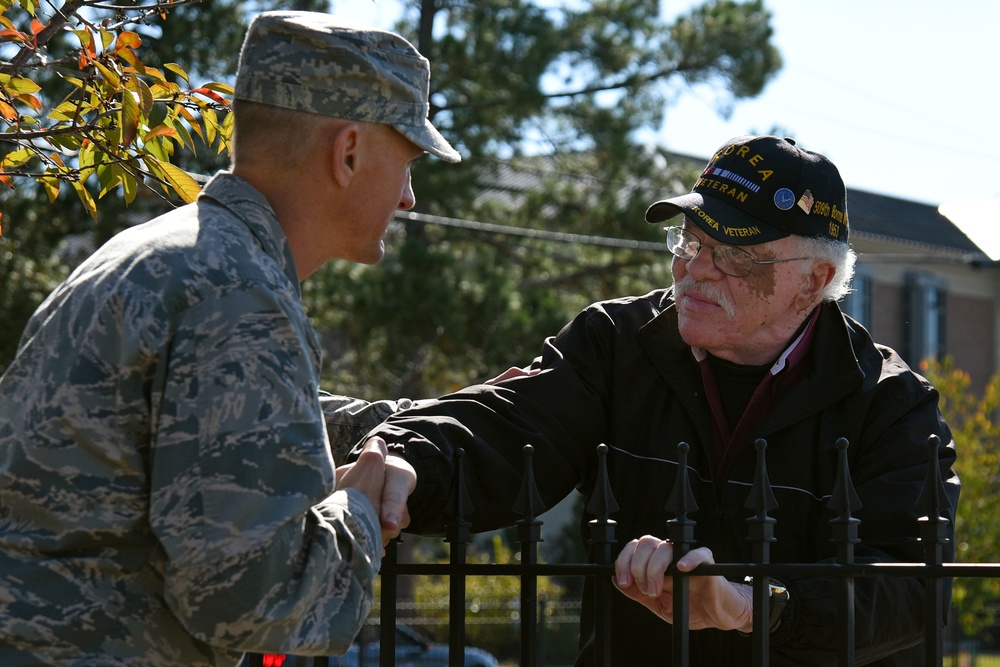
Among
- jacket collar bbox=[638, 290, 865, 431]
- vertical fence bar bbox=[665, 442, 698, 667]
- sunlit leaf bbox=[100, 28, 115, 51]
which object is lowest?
vertical fence bar bbox=[665, 442, 698, 667]

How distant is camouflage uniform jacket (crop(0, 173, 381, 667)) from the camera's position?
1.67 metres

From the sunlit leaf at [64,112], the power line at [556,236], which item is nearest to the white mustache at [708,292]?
the sunlit leaf at [64,112]

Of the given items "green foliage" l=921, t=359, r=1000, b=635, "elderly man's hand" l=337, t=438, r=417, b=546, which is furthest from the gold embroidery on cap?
"green foliage" l=921, t=359, r=1000, b=635

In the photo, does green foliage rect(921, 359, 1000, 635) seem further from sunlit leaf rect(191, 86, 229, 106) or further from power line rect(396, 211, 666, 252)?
sunlit leaf rect(191, 86, 229, 106)

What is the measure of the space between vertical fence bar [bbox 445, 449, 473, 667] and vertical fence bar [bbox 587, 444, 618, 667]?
277 mm

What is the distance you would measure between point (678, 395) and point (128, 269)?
162 centimetres

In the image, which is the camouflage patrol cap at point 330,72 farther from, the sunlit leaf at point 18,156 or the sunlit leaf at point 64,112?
the sunlit leaf at point 18,156

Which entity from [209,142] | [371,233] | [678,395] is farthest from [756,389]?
[209,142]

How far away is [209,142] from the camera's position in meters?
3.29

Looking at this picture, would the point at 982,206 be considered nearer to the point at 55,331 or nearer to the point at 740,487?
the point at 740,487

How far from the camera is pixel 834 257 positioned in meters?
3.19

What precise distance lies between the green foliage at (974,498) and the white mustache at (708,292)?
16.7 m

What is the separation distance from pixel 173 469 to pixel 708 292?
5.82 feet

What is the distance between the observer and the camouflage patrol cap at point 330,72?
1.94 meters
